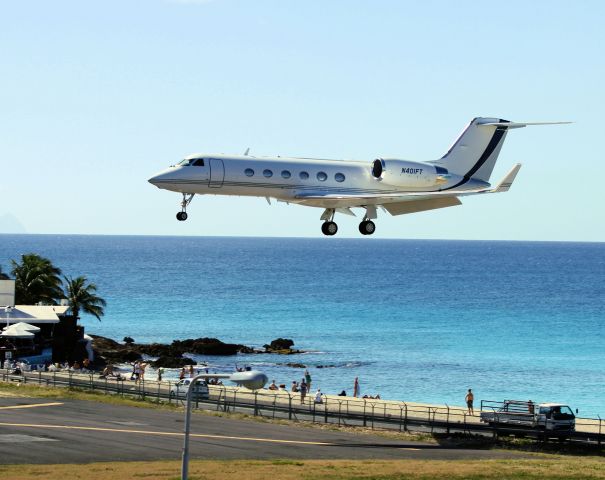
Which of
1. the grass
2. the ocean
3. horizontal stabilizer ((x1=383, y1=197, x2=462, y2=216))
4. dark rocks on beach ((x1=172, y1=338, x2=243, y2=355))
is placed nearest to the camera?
the grass

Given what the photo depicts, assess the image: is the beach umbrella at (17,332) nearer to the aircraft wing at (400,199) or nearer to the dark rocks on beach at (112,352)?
the dark rocks on beach at (112,352)

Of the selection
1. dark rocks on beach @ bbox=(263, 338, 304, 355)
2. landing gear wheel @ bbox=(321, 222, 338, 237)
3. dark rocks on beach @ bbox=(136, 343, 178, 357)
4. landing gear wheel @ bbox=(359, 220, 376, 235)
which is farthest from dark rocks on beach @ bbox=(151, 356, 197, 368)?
landing gear wheel @ bbox=(359, 220, 376, 235)

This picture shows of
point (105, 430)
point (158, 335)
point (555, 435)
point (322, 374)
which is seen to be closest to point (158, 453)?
point (105, 430)

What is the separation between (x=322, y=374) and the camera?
9862 centimetres

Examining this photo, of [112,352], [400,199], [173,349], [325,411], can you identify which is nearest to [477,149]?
[400,199]

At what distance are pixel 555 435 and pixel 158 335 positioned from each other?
90.1 metres

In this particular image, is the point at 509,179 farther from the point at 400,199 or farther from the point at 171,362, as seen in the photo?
the point at 171,362

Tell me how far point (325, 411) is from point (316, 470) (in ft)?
54.6

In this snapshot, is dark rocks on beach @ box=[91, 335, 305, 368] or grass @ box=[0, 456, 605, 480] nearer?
grass @ box=[0, 456, 605, 480]

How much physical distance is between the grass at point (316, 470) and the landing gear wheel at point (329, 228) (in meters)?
11.8

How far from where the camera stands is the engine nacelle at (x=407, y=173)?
161ft

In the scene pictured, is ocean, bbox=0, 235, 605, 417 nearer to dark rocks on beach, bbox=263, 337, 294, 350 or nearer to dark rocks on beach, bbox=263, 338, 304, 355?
dark rocks on beach, bbox=263, 338, 304, 355

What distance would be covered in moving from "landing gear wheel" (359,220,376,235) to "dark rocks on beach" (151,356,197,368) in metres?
55.4

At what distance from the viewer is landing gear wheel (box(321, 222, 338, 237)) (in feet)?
159
